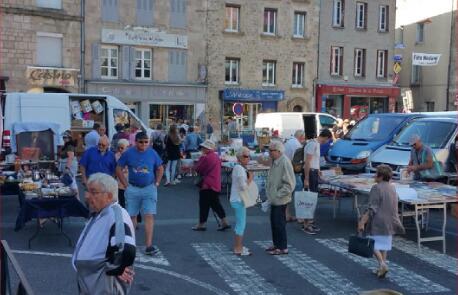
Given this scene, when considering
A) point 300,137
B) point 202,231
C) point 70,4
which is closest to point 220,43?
point 70,4

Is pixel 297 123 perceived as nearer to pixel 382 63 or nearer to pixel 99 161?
pixel 99 161

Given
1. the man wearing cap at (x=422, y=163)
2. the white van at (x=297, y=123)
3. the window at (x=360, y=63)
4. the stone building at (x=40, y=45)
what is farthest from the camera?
the window at (x=360, y=63)

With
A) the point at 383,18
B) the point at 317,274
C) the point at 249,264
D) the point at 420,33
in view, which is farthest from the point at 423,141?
the point at 420,33

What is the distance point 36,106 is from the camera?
17.8 m

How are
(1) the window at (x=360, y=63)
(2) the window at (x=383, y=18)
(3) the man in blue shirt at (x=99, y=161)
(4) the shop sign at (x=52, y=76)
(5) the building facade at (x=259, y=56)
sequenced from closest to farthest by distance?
(3) the man in blue shirt at (x=99, y=161), (4) the shop sign at (x=52, y=76), (5) the building facade at (x=259, y=56), (1) the window at (x=360, y=63), (2) the window at (x=383, y=18)

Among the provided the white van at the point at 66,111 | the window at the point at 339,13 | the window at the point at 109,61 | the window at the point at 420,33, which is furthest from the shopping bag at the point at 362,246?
the window at the point at 420,33

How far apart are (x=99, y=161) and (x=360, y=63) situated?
101 ft

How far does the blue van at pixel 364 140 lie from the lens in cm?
1535

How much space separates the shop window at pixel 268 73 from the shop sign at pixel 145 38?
5346 mm

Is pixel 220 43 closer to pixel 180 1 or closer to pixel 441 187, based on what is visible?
pixel 180 1

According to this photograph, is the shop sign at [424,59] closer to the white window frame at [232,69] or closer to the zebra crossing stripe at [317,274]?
the white window frame at [232,69]

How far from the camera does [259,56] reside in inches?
1323

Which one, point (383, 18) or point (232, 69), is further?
point (383, 18)

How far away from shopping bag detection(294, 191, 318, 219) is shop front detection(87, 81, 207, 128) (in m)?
20.5
